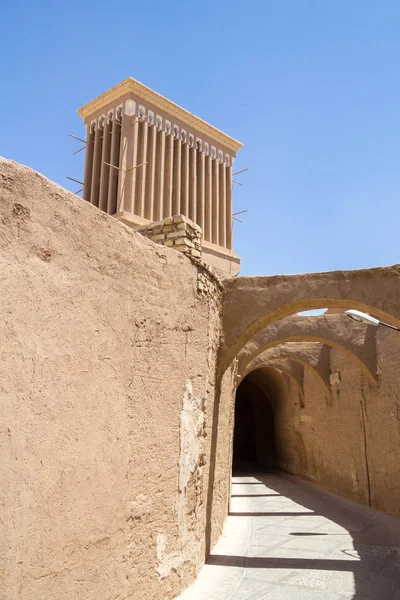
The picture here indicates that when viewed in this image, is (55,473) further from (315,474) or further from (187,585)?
(315,474)

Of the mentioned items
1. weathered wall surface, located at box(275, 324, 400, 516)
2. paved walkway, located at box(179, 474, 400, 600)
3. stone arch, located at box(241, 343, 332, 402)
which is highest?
stone arch, located at box(241, 343, 332, 402)

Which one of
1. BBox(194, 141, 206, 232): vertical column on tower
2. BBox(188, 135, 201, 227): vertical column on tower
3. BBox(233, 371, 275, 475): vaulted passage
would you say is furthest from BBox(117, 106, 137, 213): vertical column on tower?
BBox(233, 371, 275, 475): vaulted passage

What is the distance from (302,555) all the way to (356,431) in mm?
4616

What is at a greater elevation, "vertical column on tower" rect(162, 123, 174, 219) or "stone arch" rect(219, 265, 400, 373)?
"vertical column on tower" rect(162, 123, 174, 219)

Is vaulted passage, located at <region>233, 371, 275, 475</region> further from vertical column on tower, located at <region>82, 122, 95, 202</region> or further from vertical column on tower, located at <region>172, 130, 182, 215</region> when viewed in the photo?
vertical column on tower, located at <region>82, 122, 95, 202</region>

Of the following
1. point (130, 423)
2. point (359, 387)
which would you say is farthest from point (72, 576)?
point (359, 387)

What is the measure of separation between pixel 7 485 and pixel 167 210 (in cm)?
1310

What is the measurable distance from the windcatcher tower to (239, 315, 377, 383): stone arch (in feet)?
19.0

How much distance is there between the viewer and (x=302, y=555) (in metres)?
6.16

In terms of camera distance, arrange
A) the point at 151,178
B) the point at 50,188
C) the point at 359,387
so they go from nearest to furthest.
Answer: the point at 50,188 → the point at 359,387 → the point at 151,178

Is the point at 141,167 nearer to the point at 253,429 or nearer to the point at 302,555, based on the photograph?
the point at 302,555

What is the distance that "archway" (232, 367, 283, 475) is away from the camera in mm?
18133

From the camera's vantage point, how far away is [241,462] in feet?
70.1

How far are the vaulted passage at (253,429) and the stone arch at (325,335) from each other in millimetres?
8484
